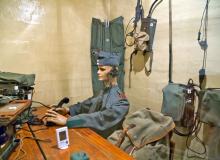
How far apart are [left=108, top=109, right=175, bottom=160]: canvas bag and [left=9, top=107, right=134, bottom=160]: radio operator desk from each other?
0.20m

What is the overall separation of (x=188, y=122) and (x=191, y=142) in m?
0.24

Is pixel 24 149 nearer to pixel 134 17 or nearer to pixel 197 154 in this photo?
pixel 197 154

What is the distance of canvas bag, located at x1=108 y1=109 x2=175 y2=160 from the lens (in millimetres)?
1609

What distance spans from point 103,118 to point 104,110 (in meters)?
0.10

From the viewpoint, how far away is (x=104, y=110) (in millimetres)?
2166

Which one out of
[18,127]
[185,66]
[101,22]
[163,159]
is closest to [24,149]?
[18,127]

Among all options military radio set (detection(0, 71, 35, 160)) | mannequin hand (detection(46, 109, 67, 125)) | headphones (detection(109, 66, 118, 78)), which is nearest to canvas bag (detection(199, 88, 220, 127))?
headphones (detection(109, 66, 118, 78))

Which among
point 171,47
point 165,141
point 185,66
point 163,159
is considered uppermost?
point 171,47

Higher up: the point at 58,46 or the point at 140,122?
the point at 58,46

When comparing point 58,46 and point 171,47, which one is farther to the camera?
point 58,46

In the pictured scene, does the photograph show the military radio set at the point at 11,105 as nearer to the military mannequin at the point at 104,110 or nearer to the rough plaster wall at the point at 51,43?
the military mannequin at the point at 104,110

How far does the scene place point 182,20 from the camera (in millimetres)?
2459

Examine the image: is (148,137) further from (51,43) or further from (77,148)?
(51,43)

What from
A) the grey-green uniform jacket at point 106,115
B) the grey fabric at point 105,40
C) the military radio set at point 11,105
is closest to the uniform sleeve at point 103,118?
the grey-green uniform jacket at point 106,115
